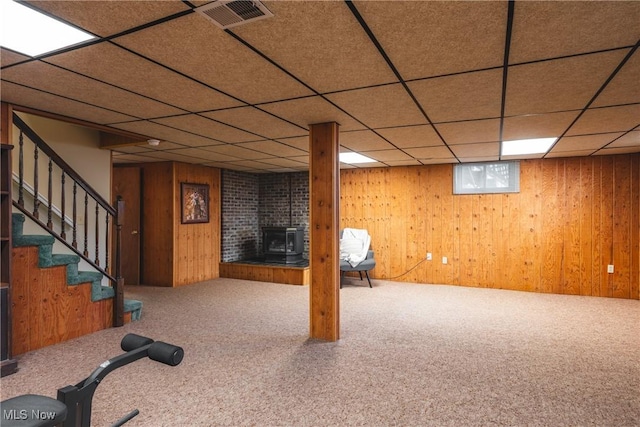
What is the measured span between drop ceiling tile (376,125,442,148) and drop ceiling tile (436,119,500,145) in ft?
0.37

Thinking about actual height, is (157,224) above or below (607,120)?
below

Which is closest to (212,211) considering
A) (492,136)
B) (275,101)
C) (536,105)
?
(275,101)

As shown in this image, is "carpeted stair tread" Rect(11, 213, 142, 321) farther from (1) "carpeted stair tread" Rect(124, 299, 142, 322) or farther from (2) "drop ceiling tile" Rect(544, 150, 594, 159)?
(2) "drop ceiling tile" Rect(544, 150, 594, 159)

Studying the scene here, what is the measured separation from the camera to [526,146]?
4.66m

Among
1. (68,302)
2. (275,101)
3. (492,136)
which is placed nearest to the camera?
(275,101)

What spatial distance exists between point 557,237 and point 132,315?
5.96 m

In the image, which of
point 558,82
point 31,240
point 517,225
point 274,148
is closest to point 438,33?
point 558,82

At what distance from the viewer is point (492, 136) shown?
160 inches

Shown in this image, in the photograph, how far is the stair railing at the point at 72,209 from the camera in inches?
128

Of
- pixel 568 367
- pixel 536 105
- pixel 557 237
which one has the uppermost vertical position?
pixel 536 105

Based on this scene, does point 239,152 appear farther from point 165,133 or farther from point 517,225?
point 517,225

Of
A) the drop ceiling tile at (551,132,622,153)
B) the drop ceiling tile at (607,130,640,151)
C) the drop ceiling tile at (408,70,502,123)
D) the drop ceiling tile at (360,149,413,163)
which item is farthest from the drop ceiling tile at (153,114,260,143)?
the drop ceiling tile at (607,130,640,151)

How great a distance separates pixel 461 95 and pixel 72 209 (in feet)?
14.4

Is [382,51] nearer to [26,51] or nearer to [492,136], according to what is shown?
[26,51]
